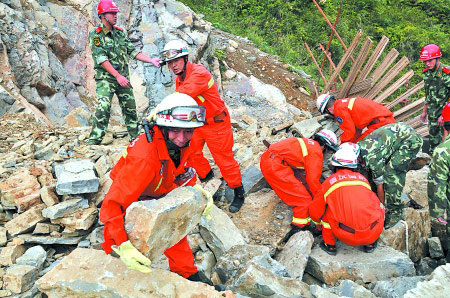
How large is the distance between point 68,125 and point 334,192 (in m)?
4.77

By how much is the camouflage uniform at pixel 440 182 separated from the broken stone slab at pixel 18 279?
4.20 m

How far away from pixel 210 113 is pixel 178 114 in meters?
1.79

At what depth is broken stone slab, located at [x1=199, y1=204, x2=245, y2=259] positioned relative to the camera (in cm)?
356

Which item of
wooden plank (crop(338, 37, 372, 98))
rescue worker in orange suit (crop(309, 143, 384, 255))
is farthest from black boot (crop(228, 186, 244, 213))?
wooden plank (crop(338, 37, 372, 98))

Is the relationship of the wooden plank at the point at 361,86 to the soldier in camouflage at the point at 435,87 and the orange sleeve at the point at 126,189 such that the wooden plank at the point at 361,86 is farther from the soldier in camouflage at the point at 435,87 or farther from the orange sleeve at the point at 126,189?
the orange sleeve at the point at 126,189

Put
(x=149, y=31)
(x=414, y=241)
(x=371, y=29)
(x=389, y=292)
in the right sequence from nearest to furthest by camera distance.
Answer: (x=389, y=292)
(x=414, y=241)
(x=149, y=31)
(x=371, y=29)

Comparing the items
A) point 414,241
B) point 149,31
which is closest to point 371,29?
point 149,31

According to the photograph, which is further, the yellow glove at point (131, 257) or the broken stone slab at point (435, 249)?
the broken stone slab at point (435, 249)

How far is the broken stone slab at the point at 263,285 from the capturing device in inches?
107

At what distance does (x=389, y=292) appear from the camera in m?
2.87

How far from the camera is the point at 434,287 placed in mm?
2494

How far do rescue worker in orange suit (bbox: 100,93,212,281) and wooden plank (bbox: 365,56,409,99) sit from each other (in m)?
→ 4.87

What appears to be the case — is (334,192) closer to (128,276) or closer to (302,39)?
(128,276)

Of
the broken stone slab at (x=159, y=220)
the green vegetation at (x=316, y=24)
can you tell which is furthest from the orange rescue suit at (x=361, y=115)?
the green vegetation at (x=316, y=24)
